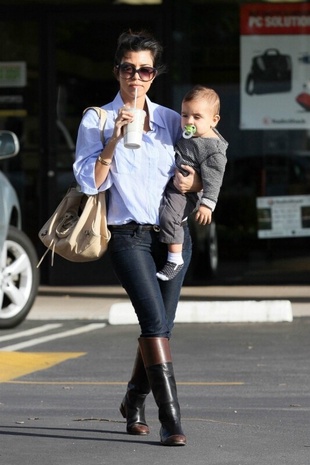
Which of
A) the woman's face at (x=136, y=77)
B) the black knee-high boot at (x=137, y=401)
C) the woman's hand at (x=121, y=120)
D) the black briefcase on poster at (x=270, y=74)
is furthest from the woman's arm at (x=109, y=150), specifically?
the black briefcase on poster at (x=270, y=74)

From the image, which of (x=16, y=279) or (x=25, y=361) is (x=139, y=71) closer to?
(x=25, y=361)

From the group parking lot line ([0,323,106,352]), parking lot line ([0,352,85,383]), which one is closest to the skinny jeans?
parking lot line ([0,352,85,383])

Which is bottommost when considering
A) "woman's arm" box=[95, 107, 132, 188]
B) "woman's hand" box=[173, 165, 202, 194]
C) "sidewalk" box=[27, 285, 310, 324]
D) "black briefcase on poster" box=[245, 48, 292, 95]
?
"sidewalk" box=[27, 285, 310, 324]

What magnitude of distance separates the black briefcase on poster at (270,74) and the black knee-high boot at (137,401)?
319 inches

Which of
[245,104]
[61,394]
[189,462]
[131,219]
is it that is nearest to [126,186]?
[131,219]

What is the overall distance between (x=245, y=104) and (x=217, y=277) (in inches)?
69.3

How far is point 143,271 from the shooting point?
654 centimetres

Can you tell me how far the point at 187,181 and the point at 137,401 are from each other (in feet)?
3.63

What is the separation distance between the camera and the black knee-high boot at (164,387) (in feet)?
21.5

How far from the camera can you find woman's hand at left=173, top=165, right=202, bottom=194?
258 inches

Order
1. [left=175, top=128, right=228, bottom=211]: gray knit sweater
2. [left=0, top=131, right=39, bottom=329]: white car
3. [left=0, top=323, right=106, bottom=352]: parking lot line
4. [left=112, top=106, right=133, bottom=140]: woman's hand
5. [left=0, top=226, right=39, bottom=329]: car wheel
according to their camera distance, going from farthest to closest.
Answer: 1. [left=0, top=226, right=39, bottom=329]: car wheel
2. [left=0, top=131, right=39, bottom=329]: white car
3. [left=0, top=323, right=106, bottom=352]: parking lot line
4. [left=175, top=128, right=228, bottom=211]: gray knit sweater
5. [left=112, top=106, right=133, bottom=140]: woman's hand

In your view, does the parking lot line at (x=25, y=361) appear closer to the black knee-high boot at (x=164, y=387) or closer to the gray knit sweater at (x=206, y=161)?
the black knee-high boot at (x=164, y=387)

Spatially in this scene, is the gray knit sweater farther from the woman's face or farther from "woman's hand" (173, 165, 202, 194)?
the woman's face

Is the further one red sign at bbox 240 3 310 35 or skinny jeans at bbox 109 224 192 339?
red sign at bbox 240 3 310 35
